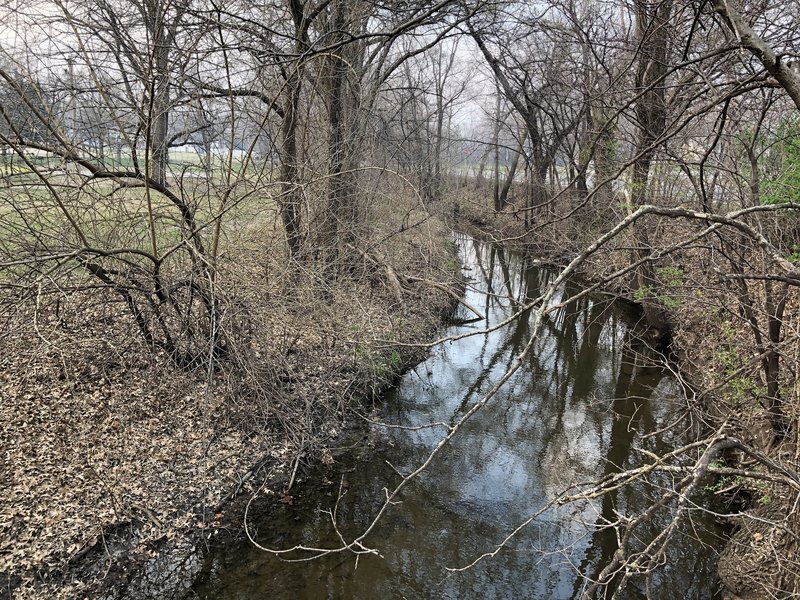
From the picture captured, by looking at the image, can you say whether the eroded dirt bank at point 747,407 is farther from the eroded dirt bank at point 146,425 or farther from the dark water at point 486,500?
the eroded dirt bank at point 146,425

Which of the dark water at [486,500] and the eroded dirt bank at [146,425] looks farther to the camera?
the dark water at [486,500]

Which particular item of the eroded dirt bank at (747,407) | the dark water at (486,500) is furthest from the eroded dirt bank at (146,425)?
the eroded dirt bank at (747,407)

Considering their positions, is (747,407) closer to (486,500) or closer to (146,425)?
(486,500)

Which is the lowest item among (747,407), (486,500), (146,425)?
(486,500)

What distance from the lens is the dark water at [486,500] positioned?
16.3ft

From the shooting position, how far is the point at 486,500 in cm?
619

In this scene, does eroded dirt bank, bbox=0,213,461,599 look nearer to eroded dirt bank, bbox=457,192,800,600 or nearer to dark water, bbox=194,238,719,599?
dark water, bbox=194,238,719,599

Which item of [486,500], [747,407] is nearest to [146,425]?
[486,500]

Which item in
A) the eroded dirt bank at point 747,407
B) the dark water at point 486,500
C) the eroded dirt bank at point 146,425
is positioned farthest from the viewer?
the dark water at point 486,500

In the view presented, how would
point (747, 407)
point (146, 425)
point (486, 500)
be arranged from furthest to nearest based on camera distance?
1. point (486, 500)
2. point (146, 425)
3. point (747, 407)

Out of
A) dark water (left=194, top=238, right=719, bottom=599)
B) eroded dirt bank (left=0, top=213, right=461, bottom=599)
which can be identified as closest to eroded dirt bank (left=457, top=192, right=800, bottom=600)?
dark water (left=194, top=238, right=719, bottom=599)

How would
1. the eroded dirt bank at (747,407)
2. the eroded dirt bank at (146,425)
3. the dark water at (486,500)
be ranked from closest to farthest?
the eroded dirt bank at (747,407) < the eroded dirt bank at (146,425) < the dark water at (486,500)

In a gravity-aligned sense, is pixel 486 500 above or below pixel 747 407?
below

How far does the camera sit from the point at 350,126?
9039mm
